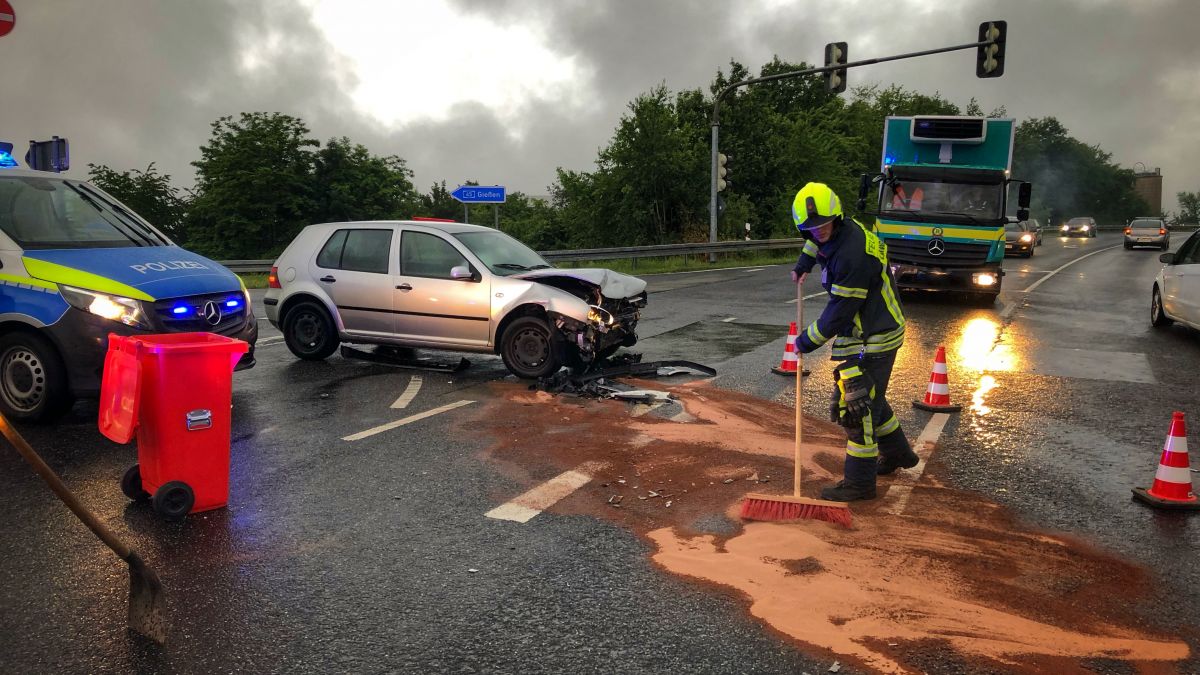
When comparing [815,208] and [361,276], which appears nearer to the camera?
[815,208]

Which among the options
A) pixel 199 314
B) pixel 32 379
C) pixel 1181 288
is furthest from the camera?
pixel 1181 288

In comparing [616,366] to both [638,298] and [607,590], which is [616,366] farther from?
[607,590]

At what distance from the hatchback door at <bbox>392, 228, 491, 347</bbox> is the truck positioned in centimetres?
870

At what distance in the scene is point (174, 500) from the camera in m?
4.64

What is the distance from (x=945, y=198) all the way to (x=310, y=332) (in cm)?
1140

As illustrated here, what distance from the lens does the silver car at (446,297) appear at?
27.8ft

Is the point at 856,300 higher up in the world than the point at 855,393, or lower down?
higher up

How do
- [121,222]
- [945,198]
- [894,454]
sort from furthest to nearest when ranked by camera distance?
[945,198] → [121,222] → [894,454]

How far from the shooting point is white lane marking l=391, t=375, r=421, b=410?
758cm

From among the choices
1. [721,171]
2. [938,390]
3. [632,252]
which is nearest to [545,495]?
[938,390]

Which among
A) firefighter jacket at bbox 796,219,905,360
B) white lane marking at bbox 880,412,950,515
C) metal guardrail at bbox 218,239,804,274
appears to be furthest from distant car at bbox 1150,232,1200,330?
metal guardrail at bbox 218,239,804,274

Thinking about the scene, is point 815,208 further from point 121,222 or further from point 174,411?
point 121,222

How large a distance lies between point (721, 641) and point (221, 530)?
2.82 m

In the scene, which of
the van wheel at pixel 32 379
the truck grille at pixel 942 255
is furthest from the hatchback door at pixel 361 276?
the truck grille at pixel 942 255
